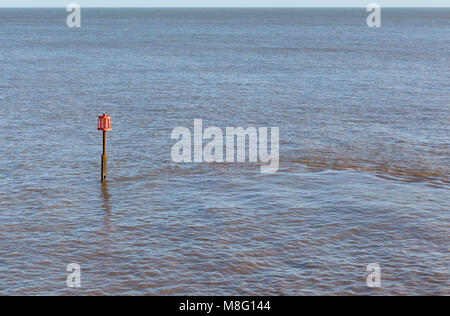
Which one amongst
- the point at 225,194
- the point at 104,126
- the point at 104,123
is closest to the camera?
the point at 104,123

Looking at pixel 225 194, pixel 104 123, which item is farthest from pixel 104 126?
pixel 225 194

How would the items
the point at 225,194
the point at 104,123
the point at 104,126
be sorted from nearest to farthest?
1. the point at 104,123
2. the point at 104,126
3. the point at 225,194

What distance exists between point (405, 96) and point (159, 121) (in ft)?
78.0

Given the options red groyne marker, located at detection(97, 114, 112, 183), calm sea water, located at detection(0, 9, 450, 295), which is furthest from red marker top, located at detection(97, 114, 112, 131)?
calm sea water, located at detection(0, 9, 450, 295)

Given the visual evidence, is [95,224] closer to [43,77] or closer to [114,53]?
[43,77]

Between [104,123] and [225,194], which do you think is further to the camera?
[225,194]

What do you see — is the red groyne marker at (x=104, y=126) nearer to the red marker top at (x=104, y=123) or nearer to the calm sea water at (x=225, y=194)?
the red marker top at (x=104, y=123)

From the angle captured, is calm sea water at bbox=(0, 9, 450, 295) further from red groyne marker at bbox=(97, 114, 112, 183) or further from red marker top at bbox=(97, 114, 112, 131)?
red marker top at bbox=(97, 114, 112, 131)

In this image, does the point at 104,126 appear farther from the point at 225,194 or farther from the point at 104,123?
the point at 225,194

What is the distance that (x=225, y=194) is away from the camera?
29.5 meters

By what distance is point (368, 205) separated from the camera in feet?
91.9

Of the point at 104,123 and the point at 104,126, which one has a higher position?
the point at 104,123

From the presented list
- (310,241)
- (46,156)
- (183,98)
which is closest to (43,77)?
(183,98)

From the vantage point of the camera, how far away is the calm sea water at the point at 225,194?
21.5 metres
